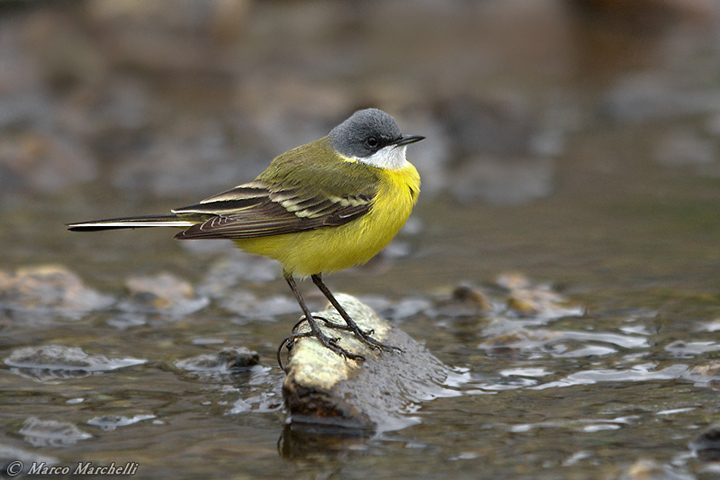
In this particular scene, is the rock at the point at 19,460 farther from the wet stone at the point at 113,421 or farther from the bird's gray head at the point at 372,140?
the bird's gray head at the point at 372,140

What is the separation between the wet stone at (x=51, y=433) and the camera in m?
4.95

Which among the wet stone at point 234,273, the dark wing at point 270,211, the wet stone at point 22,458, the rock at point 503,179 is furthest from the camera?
the rock at point 503,179

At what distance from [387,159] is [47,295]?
333 cm

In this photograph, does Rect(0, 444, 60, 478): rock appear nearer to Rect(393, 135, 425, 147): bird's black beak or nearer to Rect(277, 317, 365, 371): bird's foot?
Rect(277, 317, 365, 371): bird's foot

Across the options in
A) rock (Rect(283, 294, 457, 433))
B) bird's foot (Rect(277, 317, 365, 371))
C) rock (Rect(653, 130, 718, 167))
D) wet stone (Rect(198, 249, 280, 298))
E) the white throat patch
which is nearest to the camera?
rock (Rect(283, 294, 457, 433))

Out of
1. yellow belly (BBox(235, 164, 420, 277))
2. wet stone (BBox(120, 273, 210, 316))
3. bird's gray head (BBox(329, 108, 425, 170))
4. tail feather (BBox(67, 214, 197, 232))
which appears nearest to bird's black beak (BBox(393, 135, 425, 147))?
bird's gray head (BBox(329, 108, 425, 170))

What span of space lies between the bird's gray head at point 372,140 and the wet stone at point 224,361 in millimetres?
1705

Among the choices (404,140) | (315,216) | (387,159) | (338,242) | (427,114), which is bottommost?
(338,242)

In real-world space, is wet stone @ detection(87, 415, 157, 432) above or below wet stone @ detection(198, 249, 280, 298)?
below

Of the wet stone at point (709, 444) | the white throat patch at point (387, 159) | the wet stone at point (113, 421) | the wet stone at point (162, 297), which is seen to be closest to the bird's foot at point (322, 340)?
the wet stone at point (113, 421)

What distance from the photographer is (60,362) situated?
6.30m

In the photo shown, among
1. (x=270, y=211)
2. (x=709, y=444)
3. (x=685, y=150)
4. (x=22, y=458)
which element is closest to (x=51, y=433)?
(x=22, y=458)

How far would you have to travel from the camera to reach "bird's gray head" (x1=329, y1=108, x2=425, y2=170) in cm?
665

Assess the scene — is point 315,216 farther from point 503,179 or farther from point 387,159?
point 503,179
